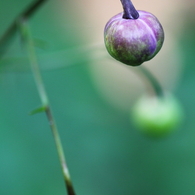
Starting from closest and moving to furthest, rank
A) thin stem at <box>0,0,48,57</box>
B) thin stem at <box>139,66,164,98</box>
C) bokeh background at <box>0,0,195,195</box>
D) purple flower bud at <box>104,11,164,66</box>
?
purple flower bud at <box>104,11,164,66</box> → thin stem at <box>0,0,48,57</box> → thin stem at <box>139,66,164,98</box> → bokeh background at <box>0,0,195,195</box>

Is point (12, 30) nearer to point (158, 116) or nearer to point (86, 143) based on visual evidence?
point (158, 116)

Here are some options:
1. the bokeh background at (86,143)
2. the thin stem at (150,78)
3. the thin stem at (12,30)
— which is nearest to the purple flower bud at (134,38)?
the thin stem at (12,30)

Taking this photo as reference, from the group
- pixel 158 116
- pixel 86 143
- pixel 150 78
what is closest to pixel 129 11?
pixel 150 78

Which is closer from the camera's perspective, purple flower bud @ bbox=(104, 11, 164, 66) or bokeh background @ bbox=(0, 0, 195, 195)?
purple flower bud @ bbox=(104, 11, 164, 66)

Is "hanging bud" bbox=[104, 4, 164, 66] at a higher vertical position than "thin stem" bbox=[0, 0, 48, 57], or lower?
lower

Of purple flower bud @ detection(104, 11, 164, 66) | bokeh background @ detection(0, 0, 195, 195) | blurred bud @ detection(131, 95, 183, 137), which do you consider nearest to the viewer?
purple flower bud @ detection(104, 11, 164, 66)

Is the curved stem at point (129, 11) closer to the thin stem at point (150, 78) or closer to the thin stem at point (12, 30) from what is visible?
the thin stem at point (12, 30)

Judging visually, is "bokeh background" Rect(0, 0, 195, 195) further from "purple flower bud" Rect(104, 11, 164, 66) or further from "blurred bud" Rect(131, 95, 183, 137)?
"purple flower bud" Rect(104, 11, 164, 66)

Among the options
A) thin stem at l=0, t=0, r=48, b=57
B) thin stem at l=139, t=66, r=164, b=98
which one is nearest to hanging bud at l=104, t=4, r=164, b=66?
thin stem at l=0, t=0, r=48, b=57
